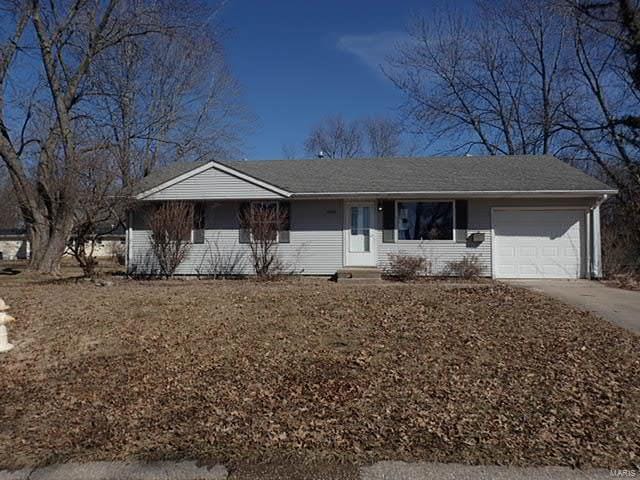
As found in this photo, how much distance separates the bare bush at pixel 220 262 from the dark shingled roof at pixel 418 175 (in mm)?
2485

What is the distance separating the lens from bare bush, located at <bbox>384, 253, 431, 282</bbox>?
13.2 metres

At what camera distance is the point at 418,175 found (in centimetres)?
1464

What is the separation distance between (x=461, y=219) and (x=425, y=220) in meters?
1.03

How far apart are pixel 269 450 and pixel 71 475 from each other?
1353 mm

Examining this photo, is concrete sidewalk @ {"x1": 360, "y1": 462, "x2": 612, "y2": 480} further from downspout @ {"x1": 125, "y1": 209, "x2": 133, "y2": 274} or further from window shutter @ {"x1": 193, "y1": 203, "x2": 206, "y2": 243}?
downspout @ {"x1": 125, "y1": 209, "x2": 133, "y2": 274}

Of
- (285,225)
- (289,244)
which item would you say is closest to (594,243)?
(289,244)

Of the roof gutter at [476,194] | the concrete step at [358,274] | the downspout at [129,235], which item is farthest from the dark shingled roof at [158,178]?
the concrete step at [358,274]

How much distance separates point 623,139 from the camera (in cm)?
2103

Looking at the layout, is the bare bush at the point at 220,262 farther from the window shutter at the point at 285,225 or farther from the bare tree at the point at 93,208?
the bare tree at the point at 93,208

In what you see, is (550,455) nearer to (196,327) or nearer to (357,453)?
(357,453)

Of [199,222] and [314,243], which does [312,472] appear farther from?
[199,222]

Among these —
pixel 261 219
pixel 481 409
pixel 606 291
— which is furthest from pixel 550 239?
pixel 481 409

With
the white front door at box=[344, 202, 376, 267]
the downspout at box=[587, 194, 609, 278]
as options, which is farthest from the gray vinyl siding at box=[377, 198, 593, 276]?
the white front door at box=[344, 202, 376, 267]

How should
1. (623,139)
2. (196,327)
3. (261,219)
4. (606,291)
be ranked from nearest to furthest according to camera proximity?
(196,327), (606,291), (261,219), (623,139)
